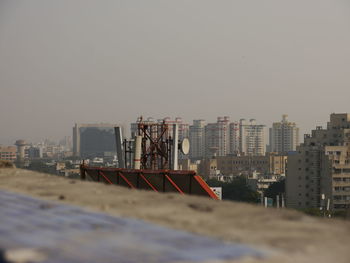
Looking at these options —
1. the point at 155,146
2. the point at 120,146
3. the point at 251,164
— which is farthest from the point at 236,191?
the point at 155,146

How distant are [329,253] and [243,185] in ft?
295

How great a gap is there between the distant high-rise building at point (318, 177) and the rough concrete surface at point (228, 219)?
71.6 meters

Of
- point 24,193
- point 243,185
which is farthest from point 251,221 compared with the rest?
point 243,185

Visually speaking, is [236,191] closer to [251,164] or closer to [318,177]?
[318,177]

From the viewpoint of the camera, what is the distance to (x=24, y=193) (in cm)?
777

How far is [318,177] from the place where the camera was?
82.9 metres

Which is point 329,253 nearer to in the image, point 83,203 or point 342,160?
point 83,203

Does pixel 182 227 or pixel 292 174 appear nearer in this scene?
pixel 182 227

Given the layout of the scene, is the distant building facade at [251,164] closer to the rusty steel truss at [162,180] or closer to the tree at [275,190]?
the tree at [275,190]

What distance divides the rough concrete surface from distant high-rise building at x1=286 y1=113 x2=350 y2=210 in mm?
71649

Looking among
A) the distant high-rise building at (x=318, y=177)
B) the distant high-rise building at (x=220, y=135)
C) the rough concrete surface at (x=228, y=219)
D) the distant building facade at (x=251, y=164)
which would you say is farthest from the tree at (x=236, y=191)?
the distant high-rise building at (x=220, y=135)

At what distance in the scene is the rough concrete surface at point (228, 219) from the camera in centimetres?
447

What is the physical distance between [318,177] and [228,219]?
79049 mm

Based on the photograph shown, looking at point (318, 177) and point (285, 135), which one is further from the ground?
point (285, 135)
